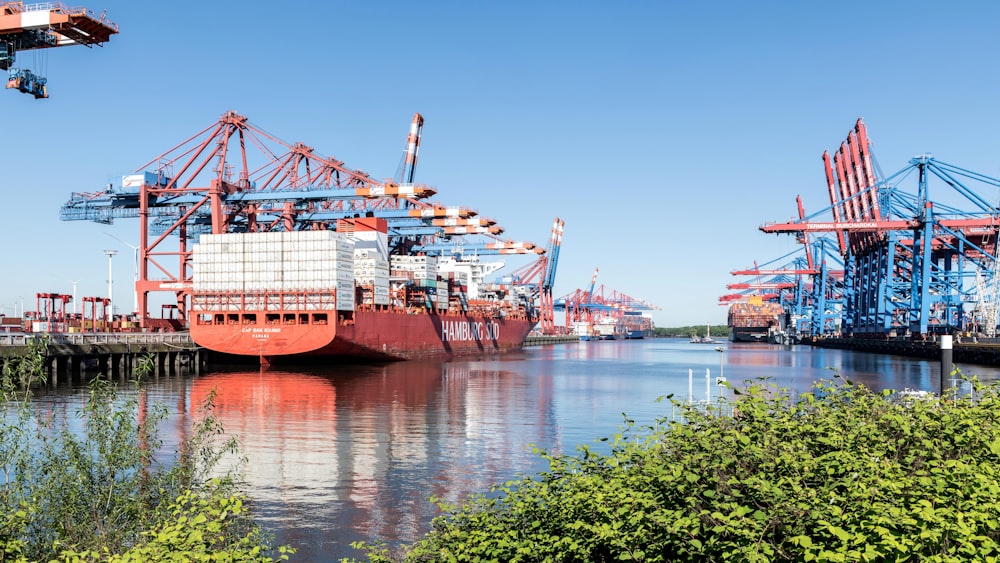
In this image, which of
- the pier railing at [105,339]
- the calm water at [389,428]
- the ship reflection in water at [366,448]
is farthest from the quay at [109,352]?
the ship reflection in water at [366,448]

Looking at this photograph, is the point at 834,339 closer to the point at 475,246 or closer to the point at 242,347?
the point at 475,246

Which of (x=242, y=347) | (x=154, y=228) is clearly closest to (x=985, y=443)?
(x=242, y=347)

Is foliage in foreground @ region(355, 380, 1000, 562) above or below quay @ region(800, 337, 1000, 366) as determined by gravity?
above

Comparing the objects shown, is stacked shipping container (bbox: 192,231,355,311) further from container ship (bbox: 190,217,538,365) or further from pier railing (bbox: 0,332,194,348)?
pier railing (bbox: 0,332,194,348)

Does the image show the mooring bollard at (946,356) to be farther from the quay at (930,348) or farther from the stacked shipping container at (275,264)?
the stacked shipping container at (275,264)

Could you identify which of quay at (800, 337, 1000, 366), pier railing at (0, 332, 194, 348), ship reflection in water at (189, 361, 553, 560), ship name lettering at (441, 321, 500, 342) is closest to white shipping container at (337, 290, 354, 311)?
ship reflection in water at (189, 361, 553, 560)

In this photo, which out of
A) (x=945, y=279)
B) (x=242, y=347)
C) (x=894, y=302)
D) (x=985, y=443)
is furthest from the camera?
(x=894, y=302)

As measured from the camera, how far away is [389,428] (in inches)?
1220

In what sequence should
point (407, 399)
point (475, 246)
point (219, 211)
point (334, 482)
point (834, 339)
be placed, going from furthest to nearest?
1. point (834, 339)
2. point (475, 246)
3. point (219, 211)
4. point (407, 399)
5. point (334, 482)

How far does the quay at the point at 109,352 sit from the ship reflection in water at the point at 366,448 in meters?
9.99

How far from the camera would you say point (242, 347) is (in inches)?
2479

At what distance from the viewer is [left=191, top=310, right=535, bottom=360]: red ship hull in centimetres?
6194

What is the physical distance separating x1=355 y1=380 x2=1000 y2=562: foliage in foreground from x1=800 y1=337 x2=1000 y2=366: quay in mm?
59178

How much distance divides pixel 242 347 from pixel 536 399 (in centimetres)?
2924
